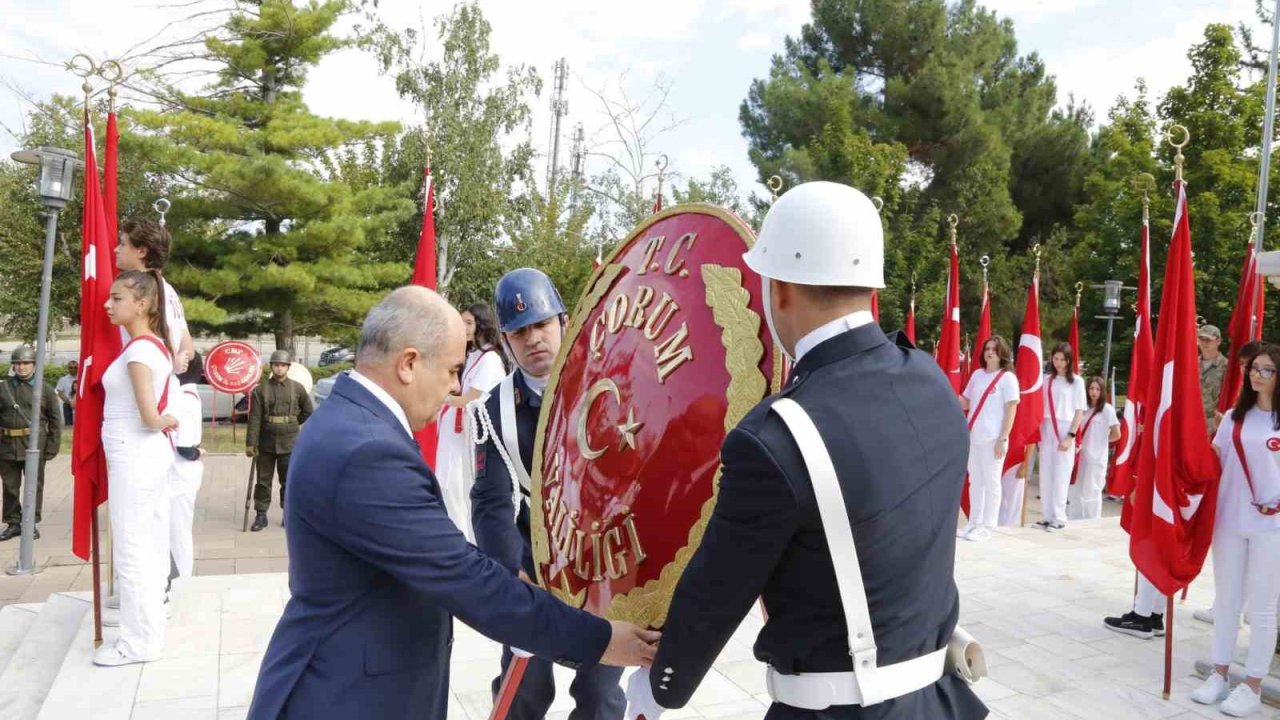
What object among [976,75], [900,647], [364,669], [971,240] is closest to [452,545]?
[364,669]

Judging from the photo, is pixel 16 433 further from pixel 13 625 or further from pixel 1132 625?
pixel 1132 625

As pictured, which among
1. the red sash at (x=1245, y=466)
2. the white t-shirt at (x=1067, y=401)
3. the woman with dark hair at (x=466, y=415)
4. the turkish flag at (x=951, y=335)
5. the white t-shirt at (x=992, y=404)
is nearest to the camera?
the red sash at (x=1245, y=466)

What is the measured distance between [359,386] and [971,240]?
2362 cm

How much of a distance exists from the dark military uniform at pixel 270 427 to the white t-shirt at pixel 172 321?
4079 millimetres

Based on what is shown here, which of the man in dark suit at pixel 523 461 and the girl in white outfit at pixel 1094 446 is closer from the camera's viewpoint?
the man in dark suit at pixel 523 461

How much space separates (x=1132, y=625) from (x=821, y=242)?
218 inches

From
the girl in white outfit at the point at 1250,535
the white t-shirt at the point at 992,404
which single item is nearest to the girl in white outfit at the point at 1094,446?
the white t-shirt at the point at 992,404

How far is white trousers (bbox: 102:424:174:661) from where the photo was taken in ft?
14.7

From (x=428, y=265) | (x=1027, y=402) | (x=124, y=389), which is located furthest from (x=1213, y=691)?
(x=428, y=265)

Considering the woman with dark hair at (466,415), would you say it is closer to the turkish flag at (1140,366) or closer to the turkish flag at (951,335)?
the turkish flag at (1140,366)

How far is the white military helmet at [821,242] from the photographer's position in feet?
5.21

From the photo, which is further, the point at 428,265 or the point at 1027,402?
the point at 1027,402

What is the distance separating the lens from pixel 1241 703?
4.41 metres

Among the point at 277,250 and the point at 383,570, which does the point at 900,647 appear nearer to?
the point at 383,570
